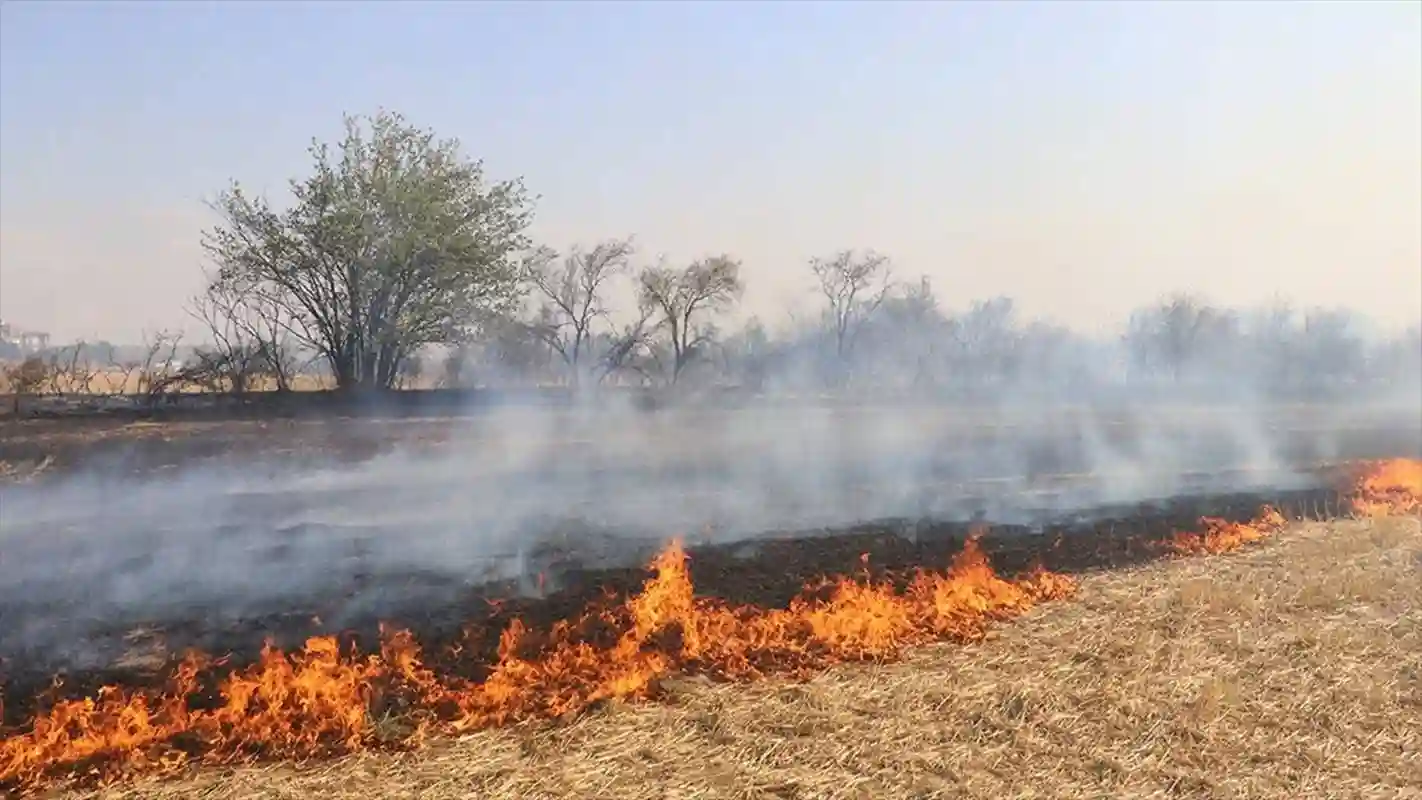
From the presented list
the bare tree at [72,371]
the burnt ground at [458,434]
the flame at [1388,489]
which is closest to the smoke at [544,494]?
the burnt ground at [458,434]

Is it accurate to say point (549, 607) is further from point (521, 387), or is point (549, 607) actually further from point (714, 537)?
point (521, 387)

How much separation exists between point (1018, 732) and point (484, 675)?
324cm

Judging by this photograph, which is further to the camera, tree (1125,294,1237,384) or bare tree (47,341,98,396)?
tree (1125,294,1237,384)

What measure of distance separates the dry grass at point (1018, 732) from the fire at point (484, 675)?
0.88 ft

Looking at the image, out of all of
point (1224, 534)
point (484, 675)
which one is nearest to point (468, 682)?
point (484, 675)

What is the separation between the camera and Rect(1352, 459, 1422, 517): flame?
48.3 ft

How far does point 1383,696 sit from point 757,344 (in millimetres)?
39121

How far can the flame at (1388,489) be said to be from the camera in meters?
14.7

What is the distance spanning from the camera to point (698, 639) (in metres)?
7.09

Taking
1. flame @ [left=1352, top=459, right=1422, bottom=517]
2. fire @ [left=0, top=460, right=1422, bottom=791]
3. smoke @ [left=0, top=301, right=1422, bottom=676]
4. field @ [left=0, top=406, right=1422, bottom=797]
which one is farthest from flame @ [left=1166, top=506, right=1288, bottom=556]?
fire @ [left=0, top=460, right=1422, bottom=791]

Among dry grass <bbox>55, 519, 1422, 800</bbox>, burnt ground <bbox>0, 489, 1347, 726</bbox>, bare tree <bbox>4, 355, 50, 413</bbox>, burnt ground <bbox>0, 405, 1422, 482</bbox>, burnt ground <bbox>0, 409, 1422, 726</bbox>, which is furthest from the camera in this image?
bare tree <bbox>4, 355, 50, 413</bbox>

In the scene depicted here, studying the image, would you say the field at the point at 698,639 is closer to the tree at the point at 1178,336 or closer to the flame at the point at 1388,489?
the flame at the point at 1388,489

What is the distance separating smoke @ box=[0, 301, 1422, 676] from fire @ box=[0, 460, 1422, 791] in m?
1.38

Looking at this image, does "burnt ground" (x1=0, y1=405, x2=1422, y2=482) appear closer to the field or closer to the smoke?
the smoke
